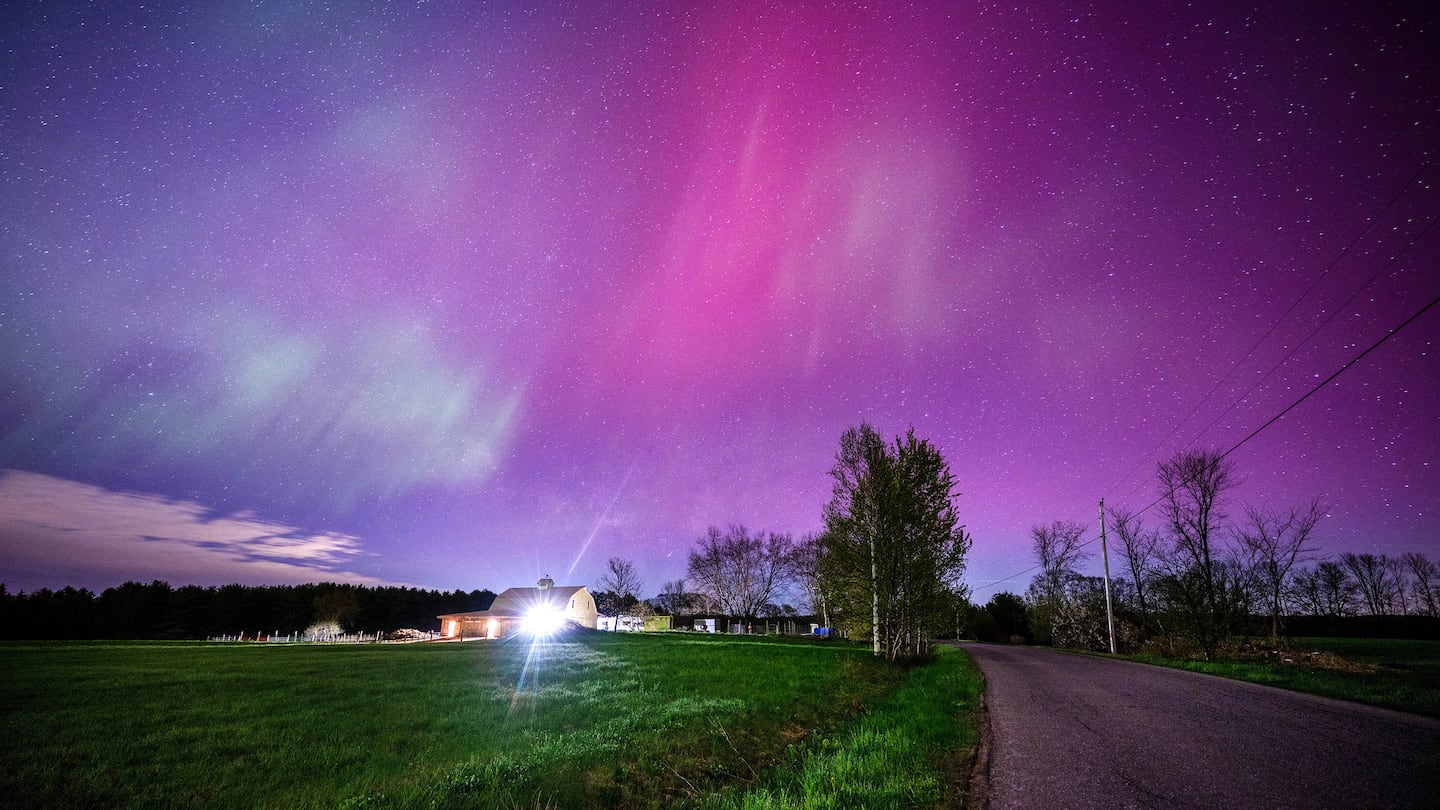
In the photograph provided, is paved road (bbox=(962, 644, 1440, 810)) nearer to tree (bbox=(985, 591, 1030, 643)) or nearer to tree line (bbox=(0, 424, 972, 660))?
tree line (bbox=(0, 424, 972, 660))

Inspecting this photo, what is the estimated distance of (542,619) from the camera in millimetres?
76562

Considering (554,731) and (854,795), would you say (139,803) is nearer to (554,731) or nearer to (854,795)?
(554,731)

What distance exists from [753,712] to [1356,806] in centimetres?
926

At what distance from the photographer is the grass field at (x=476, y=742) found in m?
6.70

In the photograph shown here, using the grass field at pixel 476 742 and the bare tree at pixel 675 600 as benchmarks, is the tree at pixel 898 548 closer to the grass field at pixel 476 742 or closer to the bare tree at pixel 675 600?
the grass field at pixel 476 742

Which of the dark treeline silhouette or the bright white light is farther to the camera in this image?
the dark treeline silhouette

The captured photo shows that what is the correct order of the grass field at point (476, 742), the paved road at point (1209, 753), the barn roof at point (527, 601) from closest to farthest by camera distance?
1. the paved road at point (1209, 753)
2. the grass field at point (476, 742)
3. the barn roof at point (527, 601)

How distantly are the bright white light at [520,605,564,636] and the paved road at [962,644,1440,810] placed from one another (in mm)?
68649

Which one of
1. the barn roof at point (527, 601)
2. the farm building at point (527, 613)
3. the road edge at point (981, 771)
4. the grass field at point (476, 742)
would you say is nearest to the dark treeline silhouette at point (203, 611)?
the farm building at point (527, 613)

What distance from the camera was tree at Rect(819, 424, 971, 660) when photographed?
24.4 meters

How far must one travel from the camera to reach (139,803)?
6.31 m

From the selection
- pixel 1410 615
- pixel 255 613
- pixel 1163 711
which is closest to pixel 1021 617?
pixel 1410 615

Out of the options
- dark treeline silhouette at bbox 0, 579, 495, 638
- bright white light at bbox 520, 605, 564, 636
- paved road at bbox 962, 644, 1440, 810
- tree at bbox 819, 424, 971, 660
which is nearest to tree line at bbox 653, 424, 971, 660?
tree at bbox 819, 424, 971, 660

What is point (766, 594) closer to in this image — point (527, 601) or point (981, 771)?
point (527, 601)
